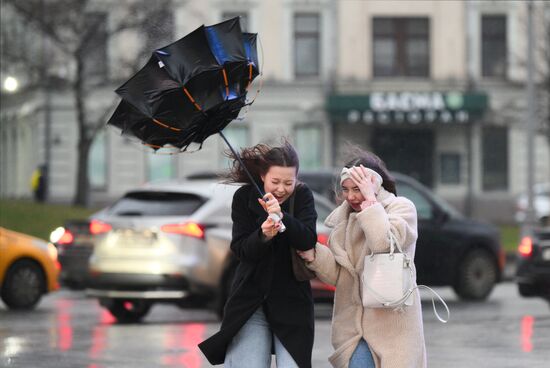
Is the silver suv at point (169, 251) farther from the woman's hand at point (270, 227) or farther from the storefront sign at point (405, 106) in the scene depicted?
the storefront sign at point (405, 106)

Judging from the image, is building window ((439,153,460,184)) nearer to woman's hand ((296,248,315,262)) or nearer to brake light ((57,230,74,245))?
brake light ((57,230,74,245))

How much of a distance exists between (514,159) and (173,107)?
4376 centimetres

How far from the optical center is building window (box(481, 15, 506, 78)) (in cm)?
4825

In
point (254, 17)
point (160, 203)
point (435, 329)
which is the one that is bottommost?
point (435, 329)

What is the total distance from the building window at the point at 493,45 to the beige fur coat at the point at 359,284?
4280 centimetres

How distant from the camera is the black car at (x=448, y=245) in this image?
57.3 ft

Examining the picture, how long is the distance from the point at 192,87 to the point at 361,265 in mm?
1079

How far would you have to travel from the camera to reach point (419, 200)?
17828 millimetres

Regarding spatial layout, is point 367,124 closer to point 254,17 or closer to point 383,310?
point 254,17

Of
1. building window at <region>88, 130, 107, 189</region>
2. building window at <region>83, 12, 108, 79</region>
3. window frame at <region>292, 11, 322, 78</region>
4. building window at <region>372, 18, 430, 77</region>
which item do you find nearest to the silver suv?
building window at <region>83, 12, 108, 79</region>

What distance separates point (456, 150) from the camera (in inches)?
1912

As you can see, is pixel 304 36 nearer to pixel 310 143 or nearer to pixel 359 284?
pixel 310 143

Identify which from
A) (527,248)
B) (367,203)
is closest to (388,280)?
(367,203)

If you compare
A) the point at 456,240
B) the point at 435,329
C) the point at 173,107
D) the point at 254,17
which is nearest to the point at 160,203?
the point at 435,329
